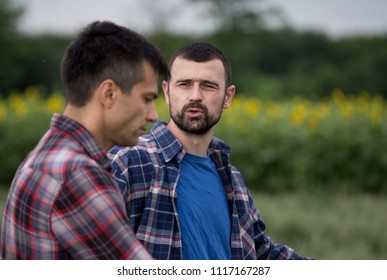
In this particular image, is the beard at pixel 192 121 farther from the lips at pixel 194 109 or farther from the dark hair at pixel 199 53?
the dark hair at pixel 199 53

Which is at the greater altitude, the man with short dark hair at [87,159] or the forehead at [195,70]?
the forehead at [195,70]

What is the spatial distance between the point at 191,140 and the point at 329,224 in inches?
183

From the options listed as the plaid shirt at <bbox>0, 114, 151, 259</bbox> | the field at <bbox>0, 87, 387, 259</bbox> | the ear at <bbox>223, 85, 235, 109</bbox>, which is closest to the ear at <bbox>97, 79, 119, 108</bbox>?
the plaid shirt at <bbox>0, 114, 151, 259</bbox>

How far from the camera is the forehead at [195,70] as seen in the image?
296 centimetres

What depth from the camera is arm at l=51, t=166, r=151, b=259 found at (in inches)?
61.4

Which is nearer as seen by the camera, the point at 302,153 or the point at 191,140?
the point at 191,140

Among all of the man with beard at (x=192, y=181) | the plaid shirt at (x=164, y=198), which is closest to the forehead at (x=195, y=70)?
the man with beard at (x=192, y=181)

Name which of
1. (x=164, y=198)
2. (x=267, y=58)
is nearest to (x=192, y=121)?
(x=164, y=198)

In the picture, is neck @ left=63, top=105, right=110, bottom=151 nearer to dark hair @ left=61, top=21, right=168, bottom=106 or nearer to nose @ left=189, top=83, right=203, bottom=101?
dark hair @ left=61, top=21, right=168, bottom=106

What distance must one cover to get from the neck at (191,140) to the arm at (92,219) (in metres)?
1.29

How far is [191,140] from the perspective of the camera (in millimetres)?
2914

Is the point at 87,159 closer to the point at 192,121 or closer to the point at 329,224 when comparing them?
the point at 192,121

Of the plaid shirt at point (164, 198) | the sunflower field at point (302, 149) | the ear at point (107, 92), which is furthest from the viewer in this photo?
the sunflower field at point (302, 149)

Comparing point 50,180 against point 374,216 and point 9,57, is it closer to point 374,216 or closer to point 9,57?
point 374,216
